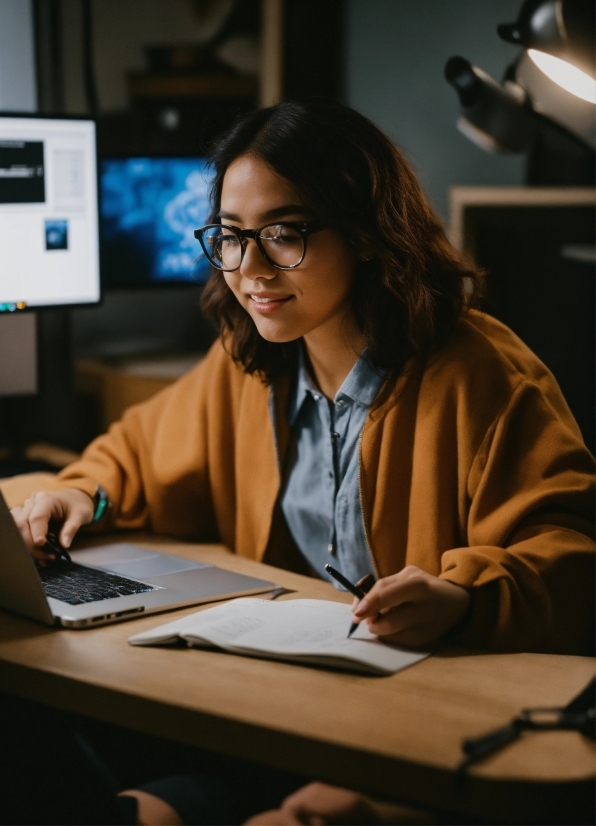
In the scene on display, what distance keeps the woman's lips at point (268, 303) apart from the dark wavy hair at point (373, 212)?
11cm

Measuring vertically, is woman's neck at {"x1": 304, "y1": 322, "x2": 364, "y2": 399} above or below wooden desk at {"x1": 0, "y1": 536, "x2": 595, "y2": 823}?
above

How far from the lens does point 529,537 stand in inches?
42.8

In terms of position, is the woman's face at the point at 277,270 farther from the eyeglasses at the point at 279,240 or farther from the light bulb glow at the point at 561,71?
the light bulb glow at the point at 561,71

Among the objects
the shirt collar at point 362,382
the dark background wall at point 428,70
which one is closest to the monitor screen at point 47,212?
the shirt collar at point 362,382

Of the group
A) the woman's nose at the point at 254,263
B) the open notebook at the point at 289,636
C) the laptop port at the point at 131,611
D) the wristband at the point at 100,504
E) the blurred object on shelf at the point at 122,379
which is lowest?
the laptop port at the point at 131,611

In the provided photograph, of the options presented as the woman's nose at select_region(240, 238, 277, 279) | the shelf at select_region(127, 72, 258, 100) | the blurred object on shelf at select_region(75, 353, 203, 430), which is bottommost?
the blurred object on shelf at select_region(75, 353, 203, 430)

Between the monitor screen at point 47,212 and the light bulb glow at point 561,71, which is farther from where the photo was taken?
the monitor screen at point 47,212

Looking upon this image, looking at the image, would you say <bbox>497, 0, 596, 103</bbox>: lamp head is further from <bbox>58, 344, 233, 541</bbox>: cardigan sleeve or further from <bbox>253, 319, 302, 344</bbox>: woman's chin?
<bbox>58, 344, 233, 541</bbox>: cardigan sleeve

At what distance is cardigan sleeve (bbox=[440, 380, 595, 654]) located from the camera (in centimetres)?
102

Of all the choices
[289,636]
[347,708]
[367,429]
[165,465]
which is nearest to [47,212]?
[165,465]

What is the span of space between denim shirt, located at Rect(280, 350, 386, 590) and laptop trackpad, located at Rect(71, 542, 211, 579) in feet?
0.63

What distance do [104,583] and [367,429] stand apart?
1.25ft

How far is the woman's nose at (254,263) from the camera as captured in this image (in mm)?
1218

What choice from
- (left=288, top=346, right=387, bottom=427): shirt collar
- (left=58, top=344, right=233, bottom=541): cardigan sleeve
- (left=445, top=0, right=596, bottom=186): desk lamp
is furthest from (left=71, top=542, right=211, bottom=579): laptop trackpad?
(left=445, top=0, right=596, bottom=186): desk lamp
